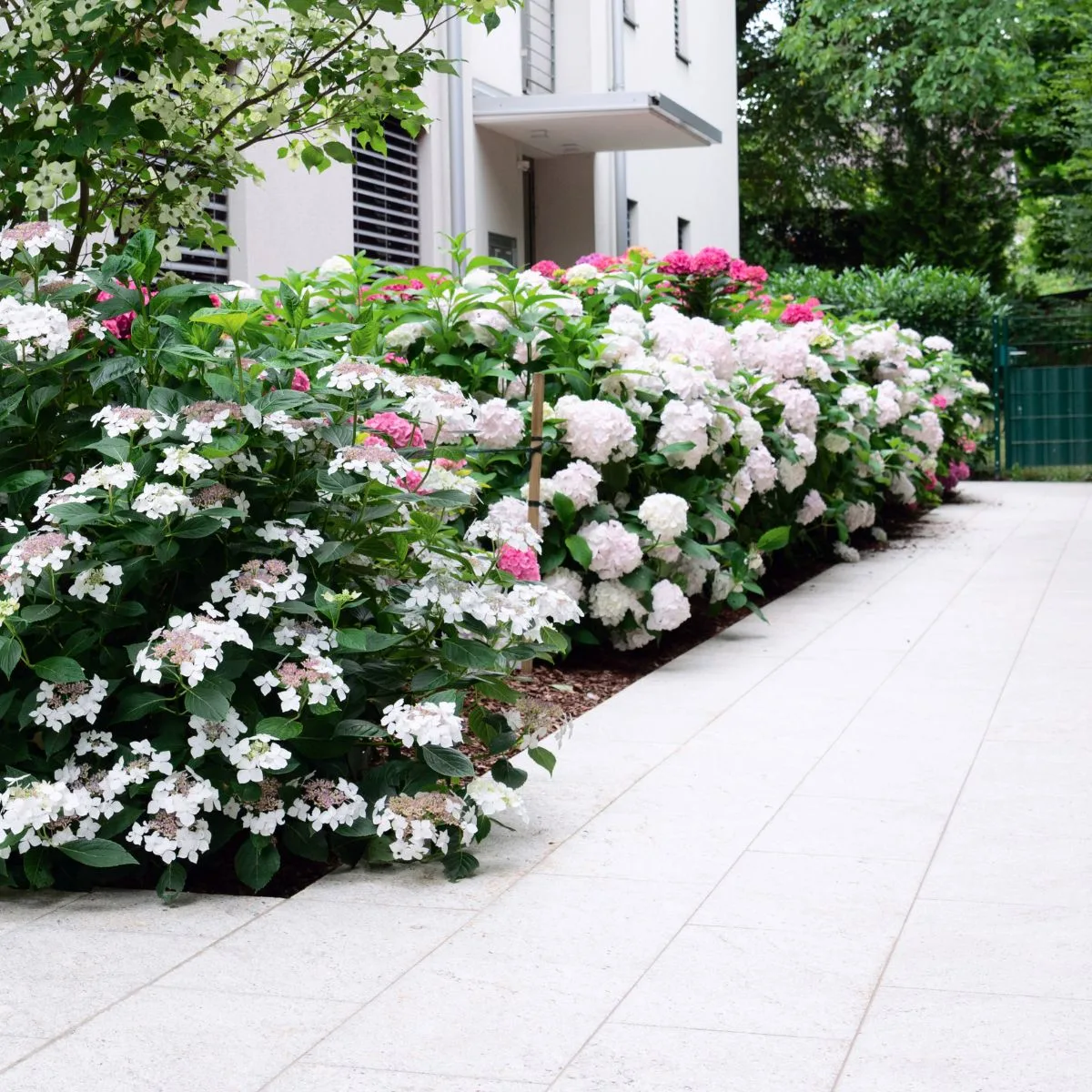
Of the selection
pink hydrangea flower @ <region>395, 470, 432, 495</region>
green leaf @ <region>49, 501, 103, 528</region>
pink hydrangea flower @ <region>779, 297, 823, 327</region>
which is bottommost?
green leaf @ <region>49, 501, 103, 528</region>

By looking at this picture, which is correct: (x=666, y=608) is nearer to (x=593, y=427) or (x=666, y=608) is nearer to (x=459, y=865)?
(x=593, y=427)

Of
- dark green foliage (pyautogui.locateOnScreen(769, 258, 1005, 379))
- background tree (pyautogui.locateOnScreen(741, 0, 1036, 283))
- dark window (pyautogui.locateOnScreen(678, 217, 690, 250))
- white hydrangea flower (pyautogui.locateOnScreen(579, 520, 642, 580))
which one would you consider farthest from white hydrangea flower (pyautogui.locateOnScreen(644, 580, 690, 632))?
background tree (pyautogui.locateOnScreen(741, 0, 1036, 283))

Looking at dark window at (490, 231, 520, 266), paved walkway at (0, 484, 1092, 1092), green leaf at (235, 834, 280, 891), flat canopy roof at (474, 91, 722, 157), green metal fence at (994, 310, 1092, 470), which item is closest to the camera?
paved walkway at (0, 484, 1092, 1092)

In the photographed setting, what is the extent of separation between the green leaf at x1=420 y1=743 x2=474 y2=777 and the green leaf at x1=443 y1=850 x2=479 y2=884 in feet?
0.68

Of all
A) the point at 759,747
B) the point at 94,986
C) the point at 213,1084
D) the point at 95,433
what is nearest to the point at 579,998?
the point at 213,1084

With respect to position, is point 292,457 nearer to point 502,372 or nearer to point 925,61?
point 502,372

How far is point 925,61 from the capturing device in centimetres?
2792

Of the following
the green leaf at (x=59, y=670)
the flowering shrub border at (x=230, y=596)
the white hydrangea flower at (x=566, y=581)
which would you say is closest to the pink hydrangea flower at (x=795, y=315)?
the white hydrangea flower at (x=566, y=581)

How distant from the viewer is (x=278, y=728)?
3770 millimetres

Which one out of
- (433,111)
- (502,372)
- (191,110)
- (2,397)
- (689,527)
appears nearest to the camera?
(2,397)

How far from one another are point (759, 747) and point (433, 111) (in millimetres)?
9322

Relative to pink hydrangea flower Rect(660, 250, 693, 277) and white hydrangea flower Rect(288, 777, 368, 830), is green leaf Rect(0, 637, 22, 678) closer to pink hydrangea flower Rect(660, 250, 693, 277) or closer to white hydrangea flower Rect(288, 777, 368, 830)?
white hydrangea flower Rect(288, 777, 368, 830)

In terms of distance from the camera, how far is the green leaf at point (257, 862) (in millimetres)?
3812

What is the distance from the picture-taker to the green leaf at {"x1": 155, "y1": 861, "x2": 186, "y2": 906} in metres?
3.78
